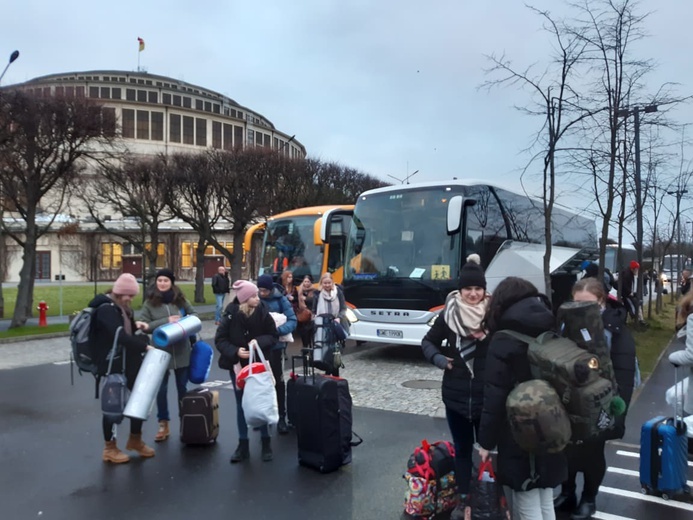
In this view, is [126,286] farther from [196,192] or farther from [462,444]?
[196,192]

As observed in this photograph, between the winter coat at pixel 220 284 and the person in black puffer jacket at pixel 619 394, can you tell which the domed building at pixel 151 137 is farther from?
the person in black puffer jacket at pixel 619 394

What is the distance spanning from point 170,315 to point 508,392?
427 centimetres

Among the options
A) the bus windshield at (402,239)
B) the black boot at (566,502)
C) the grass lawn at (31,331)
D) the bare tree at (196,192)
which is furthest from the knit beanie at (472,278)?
the bare tree at (196,192)

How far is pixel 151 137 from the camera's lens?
6369 centimetres

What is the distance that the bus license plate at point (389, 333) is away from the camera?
36.4 ft

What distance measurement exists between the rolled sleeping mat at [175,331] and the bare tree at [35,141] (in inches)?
477

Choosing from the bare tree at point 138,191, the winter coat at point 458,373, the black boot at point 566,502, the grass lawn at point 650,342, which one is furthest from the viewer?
the bare tree at point 138,191

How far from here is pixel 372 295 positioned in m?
11.7

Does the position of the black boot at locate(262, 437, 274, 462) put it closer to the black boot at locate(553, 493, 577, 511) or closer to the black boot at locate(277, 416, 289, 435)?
the black boot at locate(277, 416, 289, 435)

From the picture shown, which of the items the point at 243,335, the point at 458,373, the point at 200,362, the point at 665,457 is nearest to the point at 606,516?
the point at 665,457

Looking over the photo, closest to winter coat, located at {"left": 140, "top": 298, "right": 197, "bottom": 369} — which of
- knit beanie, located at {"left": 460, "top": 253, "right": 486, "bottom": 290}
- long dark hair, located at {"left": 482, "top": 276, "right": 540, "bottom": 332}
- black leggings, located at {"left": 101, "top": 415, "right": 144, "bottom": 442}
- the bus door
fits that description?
black leggings, located at {"left": 101, "top": 415, "right": 144, "bottom": 442}

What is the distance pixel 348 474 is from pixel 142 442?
211cm

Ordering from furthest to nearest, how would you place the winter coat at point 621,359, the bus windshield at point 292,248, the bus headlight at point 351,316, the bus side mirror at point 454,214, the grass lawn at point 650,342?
the bus windshield at point 292,248 < the bus headlight at point 351,316 < the grass lawn at point 650,342 < the bus side mirror at point 454,214 < the winter coat at point 621,359

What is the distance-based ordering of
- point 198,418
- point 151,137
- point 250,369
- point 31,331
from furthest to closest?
point 151,137, point 31,331, point 198,418, point 250,369
